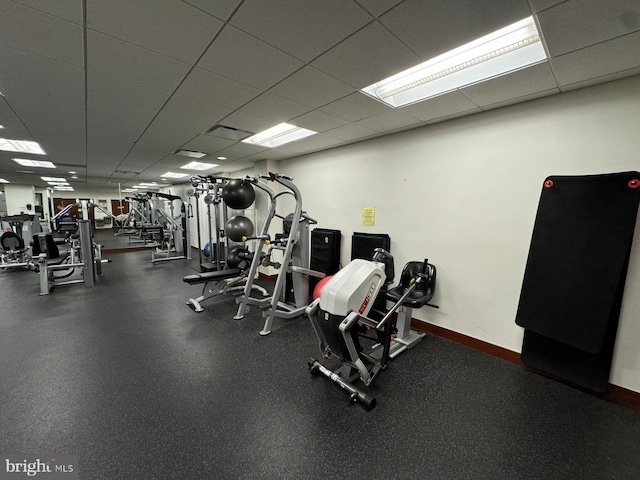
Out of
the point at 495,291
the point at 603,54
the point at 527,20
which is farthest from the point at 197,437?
the point at 603,54

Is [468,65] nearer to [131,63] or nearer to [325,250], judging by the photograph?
[131,63]

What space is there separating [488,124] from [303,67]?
1873mm

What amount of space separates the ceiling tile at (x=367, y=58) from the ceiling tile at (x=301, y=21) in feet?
0.24

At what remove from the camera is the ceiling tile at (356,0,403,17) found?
1.20m

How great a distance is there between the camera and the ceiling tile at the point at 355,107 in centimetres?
223

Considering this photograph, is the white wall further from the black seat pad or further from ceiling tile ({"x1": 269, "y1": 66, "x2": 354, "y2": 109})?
the black seat pad

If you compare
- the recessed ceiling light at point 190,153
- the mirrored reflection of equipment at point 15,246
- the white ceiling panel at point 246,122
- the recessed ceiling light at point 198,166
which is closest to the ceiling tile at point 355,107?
the white ceiling panel at point 246,122

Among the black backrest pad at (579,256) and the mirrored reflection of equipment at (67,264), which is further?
the mirrored reflection of equipment at (67,264)

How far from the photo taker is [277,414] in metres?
1.78

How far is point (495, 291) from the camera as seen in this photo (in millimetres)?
2523

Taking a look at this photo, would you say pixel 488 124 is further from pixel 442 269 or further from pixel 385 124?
pixel 442 269

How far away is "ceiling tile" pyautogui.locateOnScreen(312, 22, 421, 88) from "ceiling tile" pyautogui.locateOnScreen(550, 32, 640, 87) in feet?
3.07

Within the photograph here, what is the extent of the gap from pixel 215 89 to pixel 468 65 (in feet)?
6.26

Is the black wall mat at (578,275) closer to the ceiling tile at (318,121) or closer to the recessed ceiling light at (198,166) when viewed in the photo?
the ceiling tile at (318,121)
